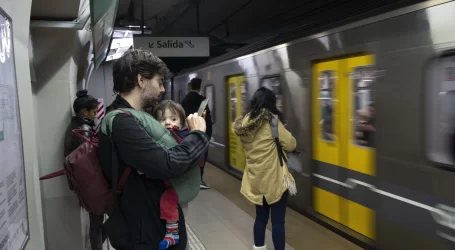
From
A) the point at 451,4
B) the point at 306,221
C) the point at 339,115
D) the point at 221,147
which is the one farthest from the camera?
the point at 221,147

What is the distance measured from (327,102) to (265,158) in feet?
4.58

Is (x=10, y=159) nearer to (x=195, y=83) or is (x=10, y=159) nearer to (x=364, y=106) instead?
(x=364, y=106)

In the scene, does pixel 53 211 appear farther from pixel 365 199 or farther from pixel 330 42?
pixel 330 42

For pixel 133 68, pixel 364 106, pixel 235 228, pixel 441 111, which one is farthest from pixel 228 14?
pixel 133 68

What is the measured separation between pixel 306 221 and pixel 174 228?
3.58 metres

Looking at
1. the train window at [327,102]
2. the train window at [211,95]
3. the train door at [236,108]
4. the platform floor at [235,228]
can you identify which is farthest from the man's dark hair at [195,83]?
the train window at [327,102]

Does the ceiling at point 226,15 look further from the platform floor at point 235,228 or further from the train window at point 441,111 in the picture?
the train window at point 441,111

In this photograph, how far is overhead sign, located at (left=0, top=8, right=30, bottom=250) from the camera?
1298 millimetres

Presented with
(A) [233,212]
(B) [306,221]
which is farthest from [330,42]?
(A) [233,212]

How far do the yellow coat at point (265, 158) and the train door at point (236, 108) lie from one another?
348 centimetres

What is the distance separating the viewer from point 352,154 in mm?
4117

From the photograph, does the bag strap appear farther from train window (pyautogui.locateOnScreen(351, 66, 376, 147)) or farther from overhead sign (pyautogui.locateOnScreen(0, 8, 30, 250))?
overhead sign (pyautogui.locateOnScreen(0, 8, 30, 250))

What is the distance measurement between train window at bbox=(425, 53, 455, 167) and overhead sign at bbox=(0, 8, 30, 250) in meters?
2.68

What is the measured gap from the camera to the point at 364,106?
12.8ft
